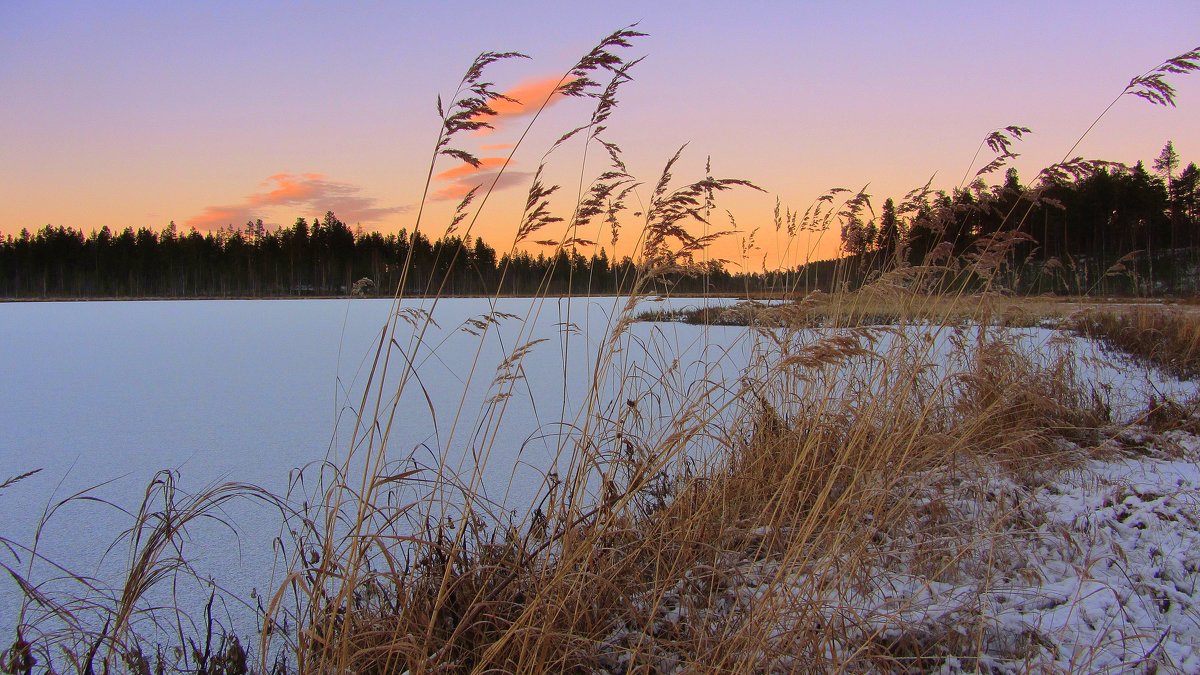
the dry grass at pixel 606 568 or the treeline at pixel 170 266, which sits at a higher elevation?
the treeline at pixel 170 266

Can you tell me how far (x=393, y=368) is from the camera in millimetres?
7695

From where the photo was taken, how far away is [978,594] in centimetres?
152

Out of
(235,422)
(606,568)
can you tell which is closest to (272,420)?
(235,422)

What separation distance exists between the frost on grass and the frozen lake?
2.41 feet

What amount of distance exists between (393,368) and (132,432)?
143 inches

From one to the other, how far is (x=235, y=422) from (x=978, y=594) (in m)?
4.54

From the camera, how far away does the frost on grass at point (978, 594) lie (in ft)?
4.67

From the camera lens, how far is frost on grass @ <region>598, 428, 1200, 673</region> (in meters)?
1.42

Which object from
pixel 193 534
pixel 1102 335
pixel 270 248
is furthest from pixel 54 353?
pixel 270 248

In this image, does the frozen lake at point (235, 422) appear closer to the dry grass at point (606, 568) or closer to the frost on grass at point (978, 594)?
the dry grass at point (606, 568)

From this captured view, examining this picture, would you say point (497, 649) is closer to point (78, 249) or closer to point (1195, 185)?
point (1195, 185)

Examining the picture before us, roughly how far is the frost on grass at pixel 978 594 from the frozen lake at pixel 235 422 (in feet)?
2.41

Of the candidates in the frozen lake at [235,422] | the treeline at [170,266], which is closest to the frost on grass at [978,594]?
the frozen lake at [235,422]

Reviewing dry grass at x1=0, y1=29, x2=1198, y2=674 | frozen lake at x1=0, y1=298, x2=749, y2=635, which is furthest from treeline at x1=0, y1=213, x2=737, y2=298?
dry grass at x1=0, y1=29, x2=1198, y2=674
